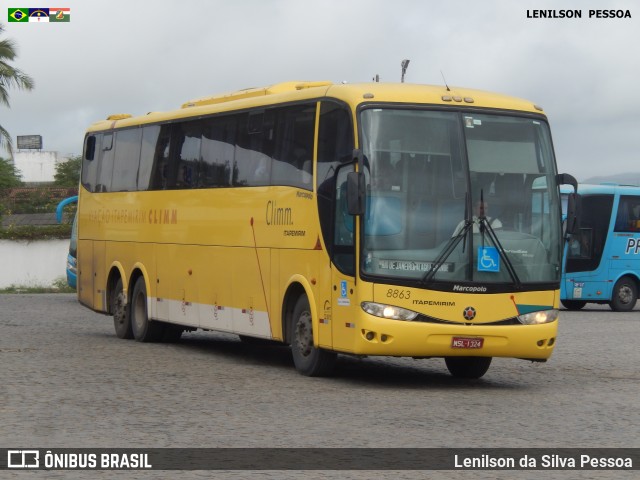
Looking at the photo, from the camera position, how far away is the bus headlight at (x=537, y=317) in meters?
16.0

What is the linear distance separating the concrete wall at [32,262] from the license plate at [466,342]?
37.6m

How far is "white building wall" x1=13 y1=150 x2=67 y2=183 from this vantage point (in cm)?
13525

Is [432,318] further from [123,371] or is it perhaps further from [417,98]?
[123,371]

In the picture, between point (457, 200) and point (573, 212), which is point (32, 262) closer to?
point (573, 212)

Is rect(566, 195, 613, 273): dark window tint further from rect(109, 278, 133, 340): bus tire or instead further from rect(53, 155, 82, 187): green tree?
rect(53, 155, 82, 187): green tree

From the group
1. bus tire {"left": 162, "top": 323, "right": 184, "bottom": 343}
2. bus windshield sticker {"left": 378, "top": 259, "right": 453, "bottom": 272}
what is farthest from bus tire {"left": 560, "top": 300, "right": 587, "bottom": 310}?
bus windshield sticker {"left": 378, "top": 259, "right": 453, "bottom": 272}

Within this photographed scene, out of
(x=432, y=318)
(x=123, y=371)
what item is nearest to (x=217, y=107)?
(x=123, y=371)

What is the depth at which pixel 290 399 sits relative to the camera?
14.1m

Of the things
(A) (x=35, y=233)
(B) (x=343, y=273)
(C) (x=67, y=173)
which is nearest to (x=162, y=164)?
(B) (x=343, y=273)

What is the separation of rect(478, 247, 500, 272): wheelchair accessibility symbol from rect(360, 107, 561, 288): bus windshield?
1 centimetres

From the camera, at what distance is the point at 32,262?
5219cm

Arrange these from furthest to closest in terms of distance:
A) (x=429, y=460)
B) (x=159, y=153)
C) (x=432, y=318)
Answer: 1. (x=159, y=153)
2. (x=432, y=318)
3. (x=429, y=460)

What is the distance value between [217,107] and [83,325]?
9.07 meters

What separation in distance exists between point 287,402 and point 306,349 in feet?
10.3
